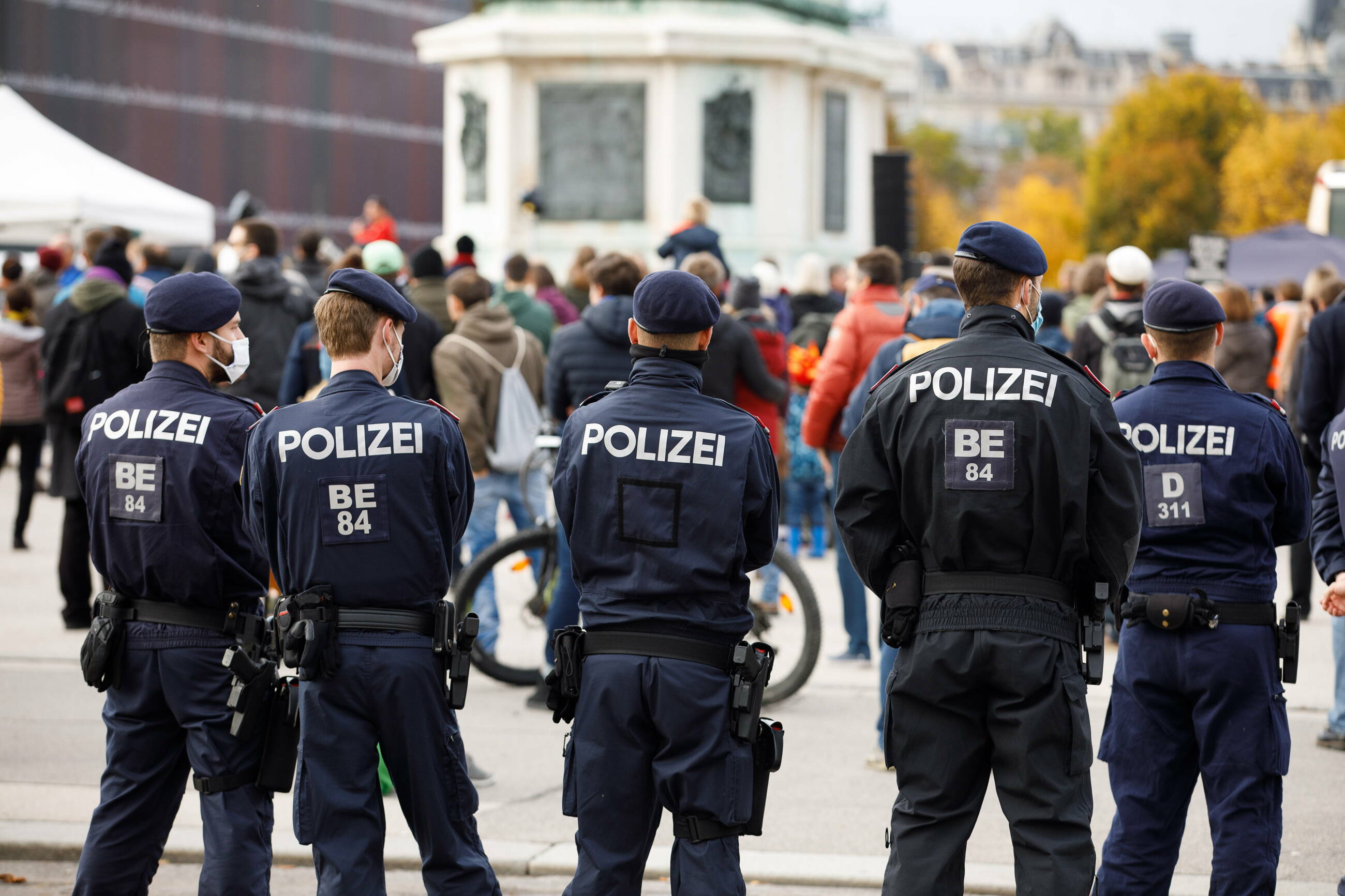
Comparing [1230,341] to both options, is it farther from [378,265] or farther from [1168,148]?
[1168,148]

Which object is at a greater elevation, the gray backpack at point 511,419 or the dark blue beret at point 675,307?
the dark blue beret at point 675,307

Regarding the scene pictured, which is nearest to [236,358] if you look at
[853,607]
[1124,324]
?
[853,607]

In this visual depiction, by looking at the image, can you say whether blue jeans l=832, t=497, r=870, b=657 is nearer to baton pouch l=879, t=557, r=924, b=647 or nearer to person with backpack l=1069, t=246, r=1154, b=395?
person with backpack l=1069, t=246, r=1154, b=395

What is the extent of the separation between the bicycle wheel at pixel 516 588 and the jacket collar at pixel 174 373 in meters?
3.17

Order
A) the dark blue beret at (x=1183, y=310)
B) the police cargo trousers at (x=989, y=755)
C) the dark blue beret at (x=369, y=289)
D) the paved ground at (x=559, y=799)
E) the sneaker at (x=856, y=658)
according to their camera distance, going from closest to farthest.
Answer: the police cargo trousers at (x=989, y=755)
the dark blue beret at (x=369, y=289)
the dark blue beret at (x=1183, y=310)
the paved ground at (x=559, y=799)
the sneaker at (x=856, y=658)

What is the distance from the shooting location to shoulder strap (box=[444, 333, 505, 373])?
9.16 metres

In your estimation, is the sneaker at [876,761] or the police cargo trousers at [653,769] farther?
the sneaker at [876,761]

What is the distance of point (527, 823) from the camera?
654cm

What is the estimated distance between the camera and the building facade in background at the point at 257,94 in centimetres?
4247

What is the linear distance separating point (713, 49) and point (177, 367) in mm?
14008

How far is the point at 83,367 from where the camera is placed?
33.7 feet

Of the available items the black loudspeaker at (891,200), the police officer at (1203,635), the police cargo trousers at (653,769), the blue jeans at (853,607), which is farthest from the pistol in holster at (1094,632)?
the black loudspeaker at (891,200)

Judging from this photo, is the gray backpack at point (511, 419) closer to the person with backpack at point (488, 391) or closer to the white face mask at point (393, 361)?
the person with backpack at point (488, 391)

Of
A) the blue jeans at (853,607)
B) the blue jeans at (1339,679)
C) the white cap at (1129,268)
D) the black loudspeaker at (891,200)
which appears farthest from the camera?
the black loudspeaker at (891,200)
